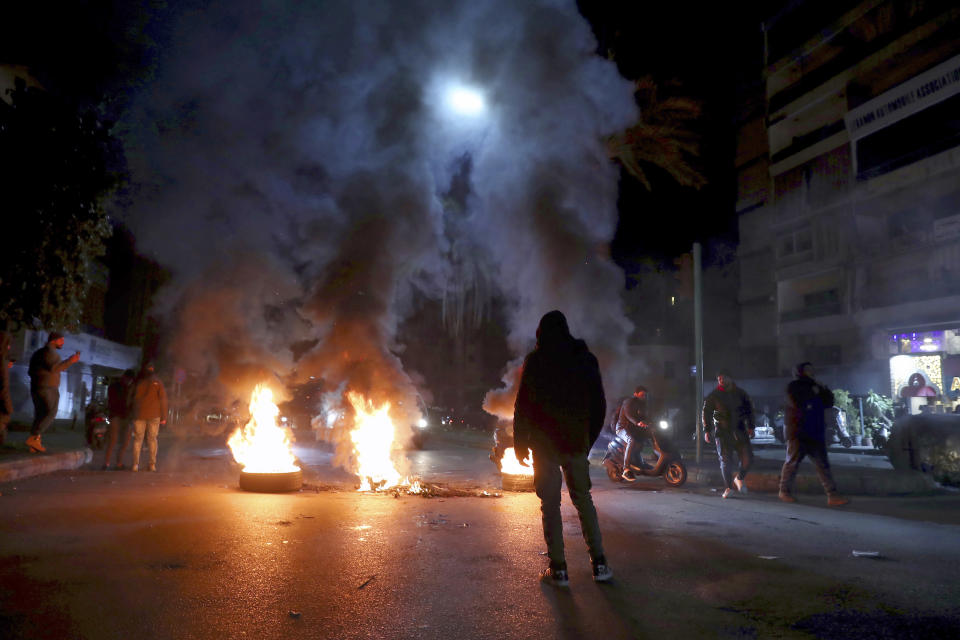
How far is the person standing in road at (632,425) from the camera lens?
10.8 m

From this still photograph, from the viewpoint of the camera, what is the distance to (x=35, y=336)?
23328 mm

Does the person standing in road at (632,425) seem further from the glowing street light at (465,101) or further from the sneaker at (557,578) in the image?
the glowing street light at (465,101)

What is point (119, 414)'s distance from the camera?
419 inches

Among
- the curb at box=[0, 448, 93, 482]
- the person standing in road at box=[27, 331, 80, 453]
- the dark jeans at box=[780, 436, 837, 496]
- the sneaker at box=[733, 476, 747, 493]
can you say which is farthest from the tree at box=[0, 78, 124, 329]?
the dark jeans at box=[780, 436, 837, 496]

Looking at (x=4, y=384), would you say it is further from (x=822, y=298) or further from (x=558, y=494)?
(x=822, y=298)

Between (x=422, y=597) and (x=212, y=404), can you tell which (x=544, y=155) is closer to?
(x=422, y=597)

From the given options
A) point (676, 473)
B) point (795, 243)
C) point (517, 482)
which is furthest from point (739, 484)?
point (795, 243)

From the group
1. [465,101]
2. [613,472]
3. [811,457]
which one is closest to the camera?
[811,457]

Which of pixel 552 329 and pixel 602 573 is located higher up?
pixel 552 329

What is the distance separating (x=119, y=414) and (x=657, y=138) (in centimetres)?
1391

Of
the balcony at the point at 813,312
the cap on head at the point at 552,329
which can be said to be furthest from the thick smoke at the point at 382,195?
the balcony at the point at 813,312

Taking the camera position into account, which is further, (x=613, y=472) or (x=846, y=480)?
(x=613, y=472)

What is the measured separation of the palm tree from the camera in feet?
50.3

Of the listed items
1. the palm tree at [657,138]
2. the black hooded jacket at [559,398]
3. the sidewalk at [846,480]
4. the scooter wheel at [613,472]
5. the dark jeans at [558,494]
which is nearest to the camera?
the dark jeans at [558,494]
